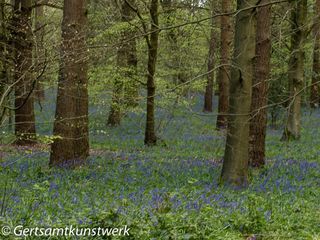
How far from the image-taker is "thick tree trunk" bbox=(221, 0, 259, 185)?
399 inches

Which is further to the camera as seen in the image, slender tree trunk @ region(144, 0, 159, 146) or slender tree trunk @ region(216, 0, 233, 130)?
slender tree trunk @ region(216, 0, 233, 130)

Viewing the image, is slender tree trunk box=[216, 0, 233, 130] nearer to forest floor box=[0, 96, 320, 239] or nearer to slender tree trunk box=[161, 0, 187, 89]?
slender tree trunk box=[161, 0, 187, 89]

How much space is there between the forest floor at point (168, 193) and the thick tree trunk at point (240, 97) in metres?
0.44

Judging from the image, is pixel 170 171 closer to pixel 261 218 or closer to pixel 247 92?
pixel 247 92

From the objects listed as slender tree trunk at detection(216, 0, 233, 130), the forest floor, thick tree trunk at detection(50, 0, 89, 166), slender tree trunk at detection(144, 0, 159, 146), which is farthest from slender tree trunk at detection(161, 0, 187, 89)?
thick tree trunk at detection(50, 0, 89, 166)

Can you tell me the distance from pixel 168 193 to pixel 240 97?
4.21 metres

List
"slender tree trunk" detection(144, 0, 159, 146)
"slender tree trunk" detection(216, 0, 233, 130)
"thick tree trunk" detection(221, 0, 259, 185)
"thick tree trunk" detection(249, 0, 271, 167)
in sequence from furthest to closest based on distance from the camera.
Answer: "slender tree trunk" detection(216, 0, 233, 130), "slender tree trunk" detection(144, 0, 159, 146), "thick tree trunk" detection(249, 0, 271, 167), "thick tree trunk" detection(221, 0, 259, 185)

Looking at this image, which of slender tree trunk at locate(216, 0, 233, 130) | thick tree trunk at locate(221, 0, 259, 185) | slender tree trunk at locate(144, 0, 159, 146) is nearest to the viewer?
thick tree trunk at locate(221, 0, 259, 185)

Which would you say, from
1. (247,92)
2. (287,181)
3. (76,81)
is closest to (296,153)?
(287,181)

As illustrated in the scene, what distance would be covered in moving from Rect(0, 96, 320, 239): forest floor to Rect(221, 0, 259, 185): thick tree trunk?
445 mm

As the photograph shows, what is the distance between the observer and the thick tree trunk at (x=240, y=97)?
10141mm

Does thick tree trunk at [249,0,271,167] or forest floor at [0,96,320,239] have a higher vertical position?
thick tree trunk at [249,0,271,167]

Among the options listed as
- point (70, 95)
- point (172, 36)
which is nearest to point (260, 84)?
point (70, 95)

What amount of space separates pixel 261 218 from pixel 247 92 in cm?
425
